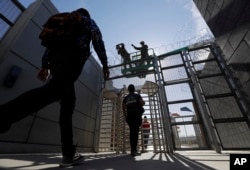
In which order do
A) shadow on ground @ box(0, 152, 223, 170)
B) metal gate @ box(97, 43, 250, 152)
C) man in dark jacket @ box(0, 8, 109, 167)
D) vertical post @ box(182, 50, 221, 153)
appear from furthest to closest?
metal gate @ box(97, 43, 250, 152) → vertical post @ box(182, 50, 221, 153) → shadow on ground @ box(0, 152, 223, 170) → man in dark jacket @ box(0, 8, 109, 167)

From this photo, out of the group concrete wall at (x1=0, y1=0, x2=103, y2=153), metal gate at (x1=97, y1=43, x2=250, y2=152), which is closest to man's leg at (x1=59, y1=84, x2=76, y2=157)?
concrete wall at (x1=0, y1=0, x2=103, y2=153)

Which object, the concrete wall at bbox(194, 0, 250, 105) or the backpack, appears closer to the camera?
the backpack

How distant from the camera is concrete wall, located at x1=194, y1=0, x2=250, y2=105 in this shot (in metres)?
2.13

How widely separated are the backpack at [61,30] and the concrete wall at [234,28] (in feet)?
7.79

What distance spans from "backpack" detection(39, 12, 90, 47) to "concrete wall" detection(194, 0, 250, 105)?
2.37 metres

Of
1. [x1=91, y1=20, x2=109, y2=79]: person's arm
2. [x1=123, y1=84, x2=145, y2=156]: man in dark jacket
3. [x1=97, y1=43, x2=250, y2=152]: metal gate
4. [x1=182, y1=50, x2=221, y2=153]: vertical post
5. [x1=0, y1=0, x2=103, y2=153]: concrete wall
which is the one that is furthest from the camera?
[x1=97, y1=43, x2=250, y2=152]: metal gate

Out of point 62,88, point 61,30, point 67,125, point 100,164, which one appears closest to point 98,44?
point 61,30

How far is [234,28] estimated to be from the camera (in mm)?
2424

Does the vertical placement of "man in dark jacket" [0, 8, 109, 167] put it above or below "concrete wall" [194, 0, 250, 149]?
below

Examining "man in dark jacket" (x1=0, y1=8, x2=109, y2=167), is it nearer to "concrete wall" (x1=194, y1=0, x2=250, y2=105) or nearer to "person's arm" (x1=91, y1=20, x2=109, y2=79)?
"person's arm" (x1=91, y1=20, x2=109, y2=79)

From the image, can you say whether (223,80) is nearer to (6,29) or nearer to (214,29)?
(214,29)

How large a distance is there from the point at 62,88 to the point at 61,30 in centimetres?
55

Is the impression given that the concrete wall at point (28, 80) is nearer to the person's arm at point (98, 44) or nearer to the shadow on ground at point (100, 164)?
the shadow on ground at point (100, 164)

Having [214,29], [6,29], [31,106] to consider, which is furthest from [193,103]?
[6,29]
